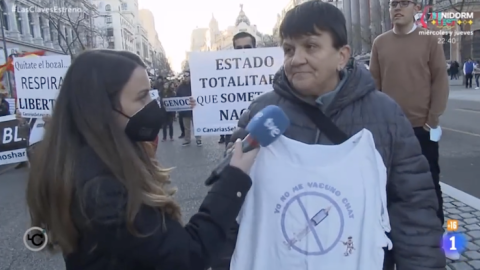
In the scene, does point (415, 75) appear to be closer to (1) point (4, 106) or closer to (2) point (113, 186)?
(2) point (113, 186)

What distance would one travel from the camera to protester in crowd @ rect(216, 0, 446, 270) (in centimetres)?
177

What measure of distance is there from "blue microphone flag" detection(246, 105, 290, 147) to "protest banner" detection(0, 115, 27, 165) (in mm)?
6166

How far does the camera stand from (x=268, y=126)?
5.37ft

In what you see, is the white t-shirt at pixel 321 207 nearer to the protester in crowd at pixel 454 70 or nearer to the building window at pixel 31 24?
the protester in crowd at pixel 454 70

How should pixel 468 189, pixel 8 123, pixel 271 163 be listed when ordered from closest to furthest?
1. pixel 271 163
2. pixel 468 189
3. pixel 8 123

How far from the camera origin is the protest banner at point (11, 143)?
22.7 ft

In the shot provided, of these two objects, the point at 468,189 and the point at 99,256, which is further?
the point at 468,189

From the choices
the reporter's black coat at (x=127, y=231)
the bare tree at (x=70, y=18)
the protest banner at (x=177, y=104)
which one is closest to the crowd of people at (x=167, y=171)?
the reporter's black coat at (x=127, y=231)

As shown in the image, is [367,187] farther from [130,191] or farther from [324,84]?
[130,191]

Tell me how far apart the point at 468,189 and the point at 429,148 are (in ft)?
9.04

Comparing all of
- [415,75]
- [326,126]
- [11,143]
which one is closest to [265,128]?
[326,126]

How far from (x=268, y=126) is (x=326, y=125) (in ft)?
0.89

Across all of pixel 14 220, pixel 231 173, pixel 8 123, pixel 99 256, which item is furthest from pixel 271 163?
pixel 8 123

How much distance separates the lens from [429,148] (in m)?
3.65
